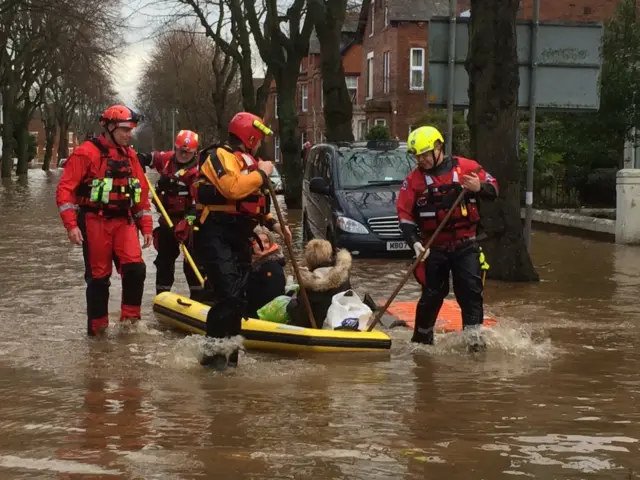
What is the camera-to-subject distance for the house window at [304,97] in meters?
67.8

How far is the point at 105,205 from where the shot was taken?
26.5 ft

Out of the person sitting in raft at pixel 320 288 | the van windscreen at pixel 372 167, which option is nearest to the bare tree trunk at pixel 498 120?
the van windscreen at pixel 372 167

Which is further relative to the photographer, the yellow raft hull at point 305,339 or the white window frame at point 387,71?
the white window frame at point 387,71

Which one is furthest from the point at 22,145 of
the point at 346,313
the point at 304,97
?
the point at 346,313

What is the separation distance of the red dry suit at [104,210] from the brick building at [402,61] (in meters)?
38.5

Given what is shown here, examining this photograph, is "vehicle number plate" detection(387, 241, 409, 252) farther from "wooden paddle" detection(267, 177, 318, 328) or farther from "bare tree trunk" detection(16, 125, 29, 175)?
"bare tree trunk" detection(16, 125, 29, 175)

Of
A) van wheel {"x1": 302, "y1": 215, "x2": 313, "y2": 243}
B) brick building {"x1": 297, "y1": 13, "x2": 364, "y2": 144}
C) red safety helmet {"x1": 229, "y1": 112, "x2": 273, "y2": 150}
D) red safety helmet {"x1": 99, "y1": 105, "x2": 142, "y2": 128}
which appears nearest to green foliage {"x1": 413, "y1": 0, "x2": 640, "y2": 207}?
van wheel {"x1": 302, "y1": 215, "x2": 313, "y2": 243}

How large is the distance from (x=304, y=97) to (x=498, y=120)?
5753 centimetres

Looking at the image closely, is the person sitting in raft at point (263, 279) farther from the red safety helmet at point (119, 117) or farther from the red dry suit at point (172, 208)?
the red safety helmet at point (119, 117)

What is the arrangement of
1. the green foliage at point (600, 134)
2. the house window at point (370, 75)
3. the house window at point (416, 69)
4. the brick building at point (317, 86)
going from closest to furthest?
the green foliage at point (600, 134) < the house window at point (416, 69) < the house window at point (370, 75) < the brick building at point (317, 86)

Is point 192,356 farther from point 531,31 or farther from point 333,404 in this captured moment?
point 531,31

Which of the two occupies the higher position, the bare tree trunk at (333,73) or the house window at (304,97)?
the house window at (304,97)

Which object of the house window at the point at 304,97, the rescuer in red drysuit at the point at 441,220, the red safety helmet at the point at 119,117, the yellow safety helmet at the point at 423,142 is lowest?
the rescuer in red drysuit at the point at 441,220

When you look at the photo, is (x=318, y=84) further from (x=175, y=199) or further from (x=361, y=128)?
(x=175, y=199)
